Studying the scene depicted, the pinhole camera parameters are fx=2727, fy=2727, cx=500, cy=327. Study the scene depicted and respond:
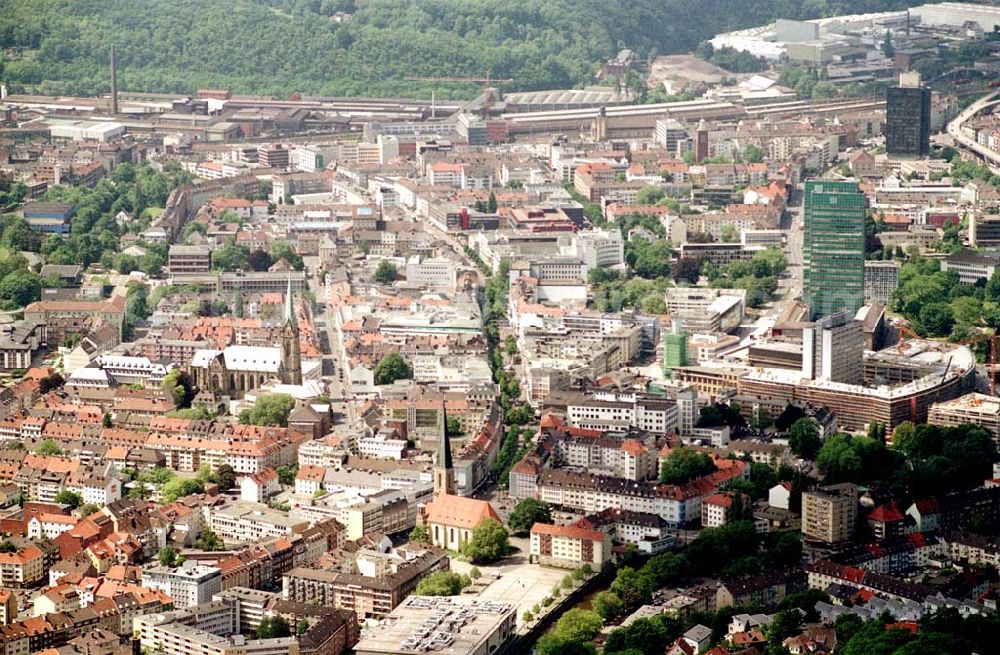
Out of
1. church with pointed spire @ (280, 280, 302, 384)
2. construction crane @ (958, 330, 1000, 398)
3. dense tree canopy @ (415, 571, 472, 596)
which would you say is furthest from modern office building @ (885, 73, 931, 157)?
dense tree canopy @ (415, 571, 472, 596)

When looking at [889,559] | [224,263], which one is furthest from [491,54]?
[889,559]

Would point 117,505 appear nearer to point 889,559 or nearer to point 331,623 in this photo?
point 331,623

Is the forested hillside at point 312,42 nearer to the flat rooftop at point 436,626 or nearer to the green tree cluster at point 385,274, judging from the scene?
the green tree cluster at point 385,274

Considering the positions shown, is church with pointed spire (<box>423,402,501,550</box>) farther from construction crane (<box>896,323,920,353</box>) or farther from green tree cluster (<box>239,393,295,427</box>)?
construction crane (<box>896,323,920,353</box>)

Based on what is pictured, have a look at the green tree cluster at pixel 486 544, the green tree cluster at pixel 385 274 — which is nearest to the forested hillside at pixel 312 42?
the green tree cluster at pixel 385 274

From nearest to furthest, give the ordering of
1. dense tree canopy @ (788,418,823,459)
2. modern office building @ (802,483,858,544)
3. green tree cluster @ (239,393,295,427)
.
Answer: modern office building @ (802,483,858,544) < dense tree canopy @ (788,418,823,459) < green tree cluster @ (239,393,295,427)
